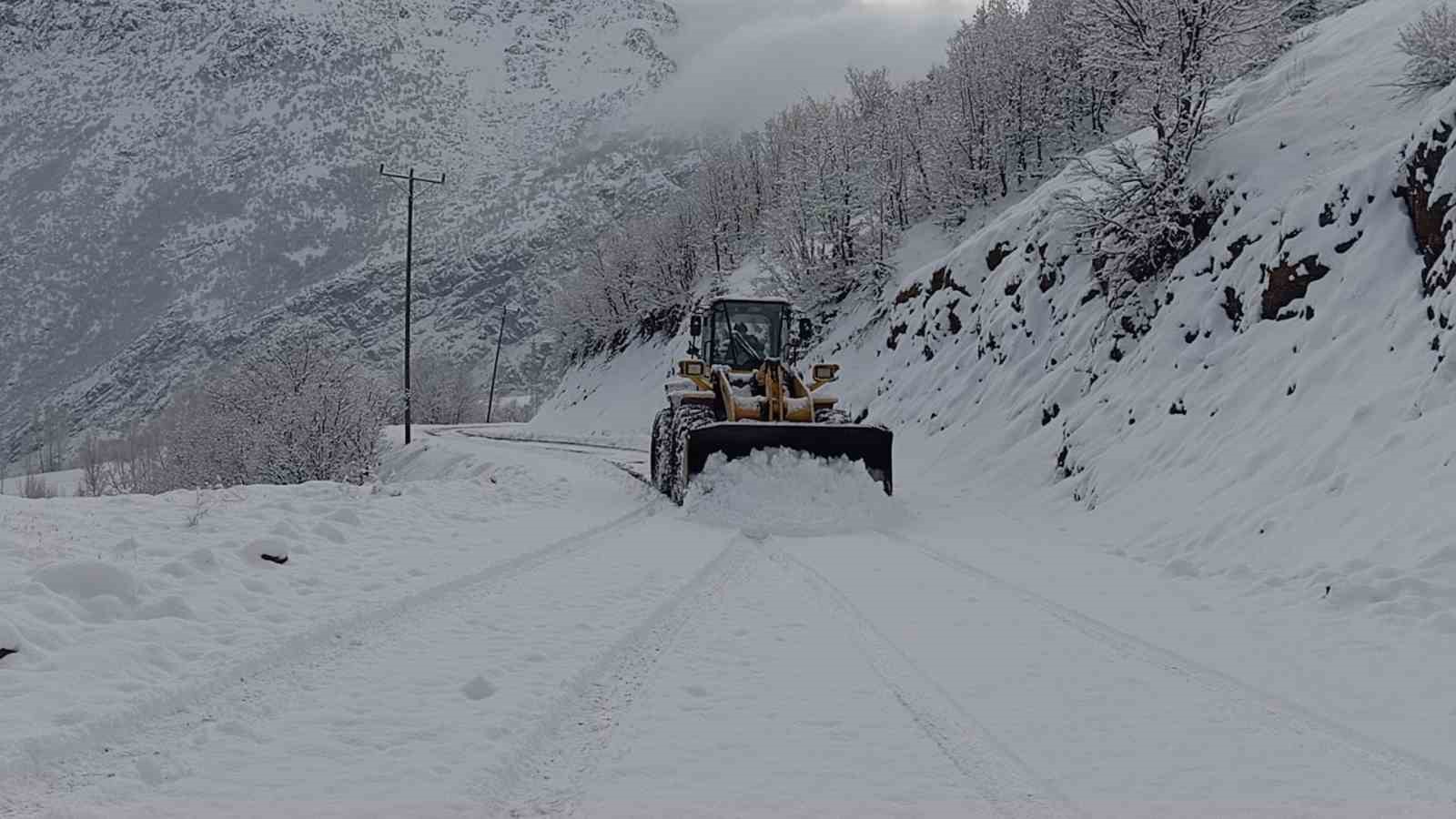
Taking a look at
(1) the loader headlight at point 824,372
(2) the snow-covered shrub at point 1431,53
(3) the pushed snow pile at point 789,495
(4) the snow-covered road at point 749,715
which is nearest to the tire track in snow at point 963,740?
(4) the snow-covered road at point 749,715

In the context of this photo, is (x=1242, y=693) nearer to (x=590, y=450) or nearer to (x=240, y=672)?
(x=240, y=672)

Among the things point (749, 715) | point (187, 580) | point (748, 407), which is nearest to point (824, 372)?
point (748, 407)

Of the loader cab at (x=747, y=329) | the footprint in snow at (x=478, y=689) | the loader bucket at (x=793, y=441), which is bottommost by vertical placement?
the footprint in snow at (x=478, y=689)

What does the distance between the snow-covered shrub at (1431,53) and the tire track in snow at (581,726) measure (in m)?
12.1

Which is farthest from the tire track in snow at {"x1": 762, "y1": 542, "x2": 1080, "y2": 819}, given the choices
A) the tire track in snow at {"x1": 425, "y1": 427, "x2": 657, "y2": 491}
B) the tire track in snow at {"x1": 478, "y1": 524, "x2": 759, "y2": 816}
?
the tire track in snow at {"x1": 425, "y1": 427, "x2": 657, "y2": 491}

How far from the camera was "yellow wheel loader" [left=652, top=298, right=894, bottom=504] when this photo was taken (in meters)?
12.1

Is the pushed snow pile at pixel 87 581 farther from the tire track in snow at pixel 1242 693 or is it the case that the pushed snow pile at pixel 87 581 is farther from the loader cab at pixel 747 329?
the loader cab at pixel 747 329

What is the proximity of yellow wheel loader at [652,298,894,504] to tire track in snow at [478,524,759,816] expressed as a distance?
565 centimetres

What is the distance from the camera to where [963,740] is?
3.92m

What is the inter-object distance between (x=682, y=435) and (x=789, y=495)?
2.23 meters

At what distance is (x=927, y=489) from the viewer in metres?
14.4

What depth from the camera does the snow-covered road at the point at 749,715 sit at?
3301 millimetres

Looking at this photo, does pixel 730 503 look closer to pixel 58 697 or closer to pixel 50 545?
pixel 50 545

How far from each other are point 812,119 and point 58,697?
153ft
